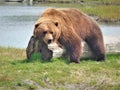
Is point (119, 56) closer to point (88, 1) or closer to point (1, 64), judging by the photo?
point (1, 64)

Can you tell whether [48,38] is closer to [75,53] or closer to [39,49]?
[39,49]

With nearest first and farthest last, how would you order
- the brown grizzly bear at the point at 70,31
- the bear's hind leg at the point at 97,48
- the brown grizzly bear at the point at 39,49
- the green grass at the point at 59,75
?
1. the green grass at the point at 59,75
2. the brown grizzly bear at the point at 70,31
3. the brown grizzly bear at the point at 39,49
4. the bear's hind leg at the point at 97,48

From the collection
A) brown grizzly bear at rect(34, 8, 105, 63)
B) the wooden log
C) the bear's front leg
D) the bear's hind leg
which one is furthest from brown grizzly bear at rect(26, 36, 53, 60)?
the bear's hind leg

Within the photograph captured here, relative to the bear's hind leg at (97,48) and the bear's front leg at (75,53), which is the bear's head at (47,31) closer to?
the bear's front leg at (75,53)

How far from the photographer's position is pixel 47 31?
9.78m

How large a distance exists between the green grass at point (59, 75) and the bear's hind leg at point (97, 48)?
0.76 metres

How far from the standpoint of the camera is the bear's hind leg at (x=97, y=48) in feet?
35.6

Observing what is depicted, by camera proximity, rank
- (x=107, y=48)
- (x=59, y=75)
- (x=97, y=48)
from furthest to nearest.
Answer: (x=107, y=48) → (x=97, y=48) → (x=59, y=75)

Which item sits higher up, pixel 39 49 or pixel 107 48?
pixel 39 49

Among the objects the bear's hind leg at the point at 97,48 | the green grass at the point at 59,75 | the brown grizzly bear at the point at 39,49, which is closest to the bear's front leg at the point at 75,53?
the green grass at the point at 59,75

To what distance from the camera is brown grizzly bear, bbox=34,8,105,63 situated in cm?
986

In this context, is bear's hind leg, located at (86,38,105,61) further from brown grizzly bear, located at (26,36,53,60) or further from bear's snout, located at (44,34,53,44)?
bear's snout, located at (44,34,53,44)

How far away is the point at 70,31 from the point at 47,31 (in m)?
0.65

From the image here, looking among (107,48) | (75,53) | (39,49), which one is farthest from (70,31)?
(107,48)
